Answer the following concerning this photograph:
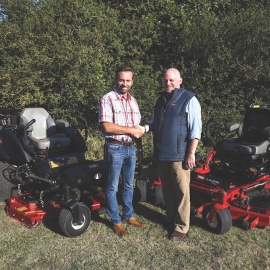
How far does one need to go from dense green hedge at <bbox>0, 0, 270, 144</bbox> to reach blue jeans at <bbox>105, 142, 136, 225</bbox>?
4.06 m

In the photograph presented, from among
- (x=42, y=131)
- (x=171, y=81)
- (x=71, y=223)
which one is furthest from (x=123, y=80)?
(x=42, y=131)

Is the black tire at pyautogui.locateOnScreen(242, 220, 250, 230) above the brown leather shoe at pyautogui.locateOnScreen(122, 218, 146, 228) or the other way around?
above

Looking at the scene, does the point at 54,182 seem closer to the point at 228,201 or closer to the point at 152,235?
the point at 152,235

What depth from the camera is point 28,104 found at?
741cm

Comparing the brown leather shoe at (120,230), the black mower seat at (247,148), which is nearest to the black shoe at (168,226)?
the brown leather shoe at (120,230)

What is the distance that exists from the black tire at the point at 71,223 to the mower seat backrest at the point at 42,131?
133 cm

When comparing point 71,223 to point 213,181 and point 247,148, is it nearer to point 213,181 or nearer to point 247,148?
point 213,181

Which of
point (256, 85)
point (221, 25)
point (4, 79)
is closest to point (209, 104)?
point (256, 85)

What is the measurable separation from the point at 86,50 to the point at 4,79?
1.85 meters

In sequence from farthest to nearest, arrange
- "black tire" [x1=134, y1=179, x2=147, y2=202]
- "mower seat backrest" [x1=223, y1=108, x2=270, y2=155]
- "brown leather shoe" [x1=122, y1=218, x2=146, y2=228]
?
"mower seat backrest" [x1=223, y1=108, x2=270, y2=155], "black tire" [x1=134, y1=179, x2=147, y2=202], "brown leather shoe" [x1=122, y1=218, x2=146, y2=228]

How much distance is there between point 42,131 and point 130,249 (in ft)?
8.26

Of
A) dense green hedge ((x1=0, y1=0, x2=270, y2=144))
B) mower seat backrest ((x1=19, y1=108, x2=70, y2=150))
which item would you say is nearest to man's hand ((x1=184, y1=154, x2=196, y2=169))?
mower seat backrest ((x1=19, y1=108, x2=70, y2=150))

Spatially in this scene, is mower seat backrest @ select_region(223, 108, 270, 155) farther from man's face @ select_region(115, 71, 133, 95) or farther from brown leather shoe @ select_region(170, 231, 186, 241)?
man's face @ select_region(115, 71, 133, 95)

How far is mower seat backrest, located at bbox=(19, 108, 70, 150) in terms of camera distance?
4798 millimetres
